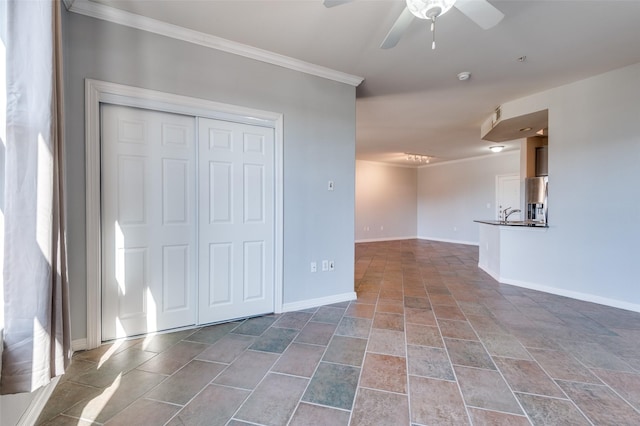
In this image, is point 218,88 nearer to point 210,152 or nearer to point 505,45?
point 210,152

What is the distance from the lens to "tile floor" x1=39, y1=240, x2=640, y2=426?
153 cm

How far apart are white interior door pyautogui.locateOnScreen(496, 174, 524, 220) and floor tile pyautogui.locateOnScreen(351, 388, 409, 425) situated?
721 centimetres

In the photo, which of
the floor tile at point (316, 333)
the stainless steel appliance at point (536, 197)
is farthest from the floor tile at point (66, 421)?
the stainless steel appliance at point (536, 197)

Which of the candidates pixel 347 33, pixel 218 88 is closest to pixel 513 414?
pixel 347 33

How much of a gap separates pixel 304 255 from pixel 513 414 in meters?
2.07

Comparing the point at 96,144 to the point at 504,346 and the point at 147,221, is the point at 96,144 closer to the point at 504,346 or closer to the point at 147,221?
the point at 147,221

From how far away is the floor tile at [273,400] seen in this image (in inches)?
59.3

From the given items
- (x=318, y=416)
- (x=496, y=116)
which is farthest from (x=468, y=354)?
(x=496, y=116)

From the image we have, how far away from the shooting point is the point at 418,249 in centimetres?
734

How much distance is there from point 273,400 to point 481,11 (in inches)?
104

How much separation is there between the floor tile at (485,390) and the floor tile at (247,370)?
4.15 ft

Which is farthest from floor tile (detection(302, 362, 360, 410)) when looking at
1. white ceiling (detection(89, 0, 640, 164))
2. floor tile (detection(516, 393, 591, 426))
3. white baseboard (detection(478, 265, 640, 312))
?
white baseboard (detection(478, 265, 640, 312))

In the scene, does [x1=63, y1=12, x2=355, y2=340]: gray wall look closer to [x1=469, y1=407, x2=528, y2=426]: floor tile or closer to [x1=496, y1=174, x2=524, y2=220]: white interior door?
[x1=469, y1=407, x2=528, y2=426]: floor tile

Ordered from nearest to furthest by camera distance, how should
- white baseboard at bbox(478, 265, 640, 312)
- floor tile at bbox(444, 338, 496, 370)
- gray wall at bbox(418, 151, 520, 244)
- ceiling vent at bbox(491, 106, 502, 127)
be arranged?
floor tile at bbox(444, 338, 496, 370), white baseboard at bbox(478, 265, 640, 312), ceiling vent at bbox(491, 106, 502, 127), gray wall at bbox(418, 151, 520, 244)
